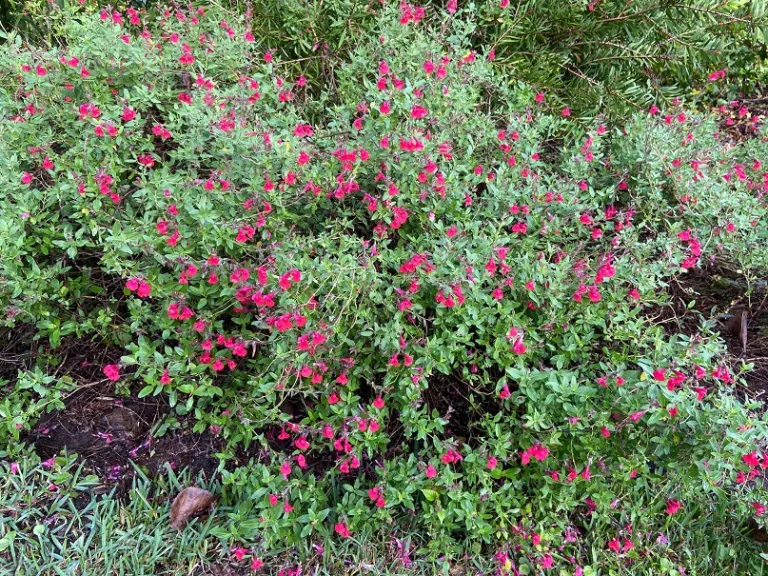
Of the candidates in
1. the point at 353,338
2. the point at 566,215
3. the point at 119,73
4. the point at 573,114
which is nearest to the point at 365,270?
the point at 353,338

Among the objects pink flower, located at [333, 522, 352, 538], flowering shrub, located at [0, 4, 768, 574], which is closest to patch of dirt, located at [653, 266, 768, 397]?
flowering shrub, located at [0, 4, 768, 574]

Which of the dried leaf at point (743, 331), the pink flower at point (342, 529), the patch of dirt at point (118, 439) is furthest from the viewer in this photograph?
the dried leaf at point (743, 331)

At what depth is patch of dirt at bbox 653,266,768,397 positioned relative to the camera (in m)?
2.68

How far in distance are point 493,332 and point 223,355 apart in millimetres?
995

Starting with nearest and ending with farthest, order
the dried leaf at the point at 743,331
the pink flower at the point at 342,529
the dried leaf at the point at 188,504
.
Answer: the pink flower at the point at 342,529 → the dried leaf at the point at 188,504 → the dried leaf at the point at 743,331

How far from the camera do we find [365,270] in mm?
1894

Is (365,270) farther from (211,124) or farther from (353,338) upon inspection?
(211,124)

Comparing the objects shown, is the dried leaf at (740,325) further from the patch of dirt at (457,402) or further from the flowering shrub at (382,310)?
the patch of dirt at (457,402)

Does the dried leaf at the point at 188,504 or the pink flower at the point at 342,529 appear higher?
the pink flower at the point at 342,529

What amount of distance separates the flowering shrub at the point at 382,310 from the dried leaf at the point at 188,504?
0.09 meters

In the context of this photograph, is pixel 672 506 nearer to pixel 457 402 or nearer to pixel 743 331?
pixel 457 402

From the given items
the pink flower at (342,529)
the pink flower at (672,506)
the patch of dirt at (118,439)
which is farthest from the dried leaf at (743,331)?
the patch of dirt at (118,439)

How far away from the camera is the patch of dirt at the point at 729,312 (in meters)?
2.68

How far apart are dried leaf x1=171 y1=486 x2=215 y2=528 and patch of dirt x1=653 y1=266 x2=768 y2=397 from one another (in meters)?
2.18
